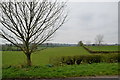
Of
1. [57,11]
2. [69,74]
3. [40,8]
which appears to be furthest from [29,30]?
[69,74]

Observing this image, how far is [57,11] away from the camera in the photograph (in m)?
9.70

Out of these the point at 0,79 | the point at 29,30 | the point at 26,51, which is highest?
the point at 29,30

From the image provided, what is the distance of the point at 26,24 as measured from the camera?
30.9ft

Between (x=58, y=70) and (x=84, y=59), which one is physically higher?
(x=84, y=59)

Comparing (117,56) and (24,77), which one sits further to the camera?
(117,56)

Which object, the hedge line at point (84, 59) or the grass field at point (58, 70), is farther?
the hedge line at point (84, 59)

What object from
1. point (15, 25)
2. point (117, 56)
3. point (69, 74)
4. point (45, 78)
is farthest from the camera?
point (117, 56)

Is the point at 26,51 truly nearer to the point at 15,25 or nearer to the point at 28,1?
the point at 15,25

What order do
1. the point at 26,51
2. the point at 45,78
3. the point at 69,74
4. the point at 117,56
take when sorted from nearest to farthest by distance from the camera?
the point at 45,78
the point at 69,74
the point at 26,51
the point at 117,56

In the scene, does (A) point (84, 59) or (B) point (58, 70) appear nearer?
(B) point (58, 70)

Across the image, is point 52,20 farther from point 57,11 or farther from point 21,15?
point 21,15

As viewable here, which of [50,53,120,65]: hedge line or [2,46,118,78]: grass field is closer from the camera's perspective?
[2,46,118,78]: grass field

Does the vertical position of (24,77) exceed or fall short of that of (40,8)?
it falls short

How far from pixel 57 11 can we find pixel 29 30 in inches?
96.1
